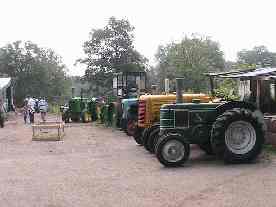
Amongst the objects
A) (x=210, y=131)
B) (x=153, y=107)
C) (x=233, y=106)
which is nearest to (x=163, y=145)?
(x=210, y=131)

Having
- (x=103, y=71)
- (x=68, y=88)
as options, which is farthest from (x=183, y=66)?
(x=68, y=88)

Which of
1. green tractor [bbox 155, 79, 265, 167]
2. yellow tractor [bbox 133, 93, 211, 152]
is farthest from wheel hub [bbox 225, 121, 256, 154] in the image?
yellow tractor [bbox 133, 93, 211, 152]

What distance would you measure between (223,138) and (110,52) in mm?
42913

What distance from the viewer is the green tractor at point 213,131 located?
1078 centimetres

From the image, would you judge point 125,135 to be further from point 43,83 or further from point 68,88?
point 68,88

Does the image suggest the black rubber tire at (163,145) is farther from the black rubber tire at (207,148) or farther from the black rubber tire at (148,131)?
the black rubber tire at (148,131)

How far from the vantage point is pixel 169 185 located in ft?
28.6

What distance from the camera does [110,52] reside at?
174 ft

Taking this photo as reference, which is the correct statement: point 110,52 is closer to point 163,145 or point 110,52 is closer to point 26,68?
point 26,68

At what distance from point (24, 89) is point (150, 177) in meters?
51.4

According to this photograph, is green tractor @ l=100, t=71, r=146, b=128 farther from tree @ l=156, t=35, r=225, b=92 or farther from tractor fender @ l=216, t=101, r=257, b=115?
tree @ l=156, t=35, r=225, b=92

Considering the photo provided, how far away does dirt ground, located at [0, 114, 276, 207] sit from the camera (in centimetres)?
767

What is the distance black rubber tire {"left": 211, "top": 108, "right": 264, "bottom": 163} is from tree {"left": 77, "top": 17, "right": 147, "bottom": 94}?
40.5 m

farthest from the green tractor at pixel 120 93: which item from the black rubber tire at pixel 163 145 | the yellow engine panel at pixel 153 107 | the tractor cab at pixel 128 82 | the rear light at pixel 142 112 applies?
the black rubber tire at pixel 163 145
